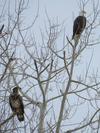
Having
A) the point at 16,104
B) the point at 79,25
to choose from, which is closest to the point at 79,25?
the point at 79,25

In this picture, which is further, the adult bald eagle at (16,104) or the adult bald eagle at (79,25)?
the adult bald eagle at (79,25)

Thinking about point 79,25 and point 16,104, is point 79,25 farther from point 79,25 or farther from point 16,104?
point 16,104

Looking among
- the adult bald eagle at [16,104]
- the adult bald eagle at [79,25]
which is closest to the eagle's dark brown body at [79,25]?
the adult bald eagle at [79,25]

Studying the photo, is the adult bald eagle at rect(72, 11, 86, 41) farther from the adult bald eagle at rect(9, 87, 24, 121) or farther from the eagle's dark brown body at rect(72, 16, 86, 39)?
the adult bald eagle at rect(9, 87, 24, 121)

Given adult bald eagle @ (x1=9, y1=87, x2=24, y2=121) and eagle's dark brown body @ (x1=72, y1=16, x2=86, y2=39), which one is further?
eagle's dark brown body @ (x1=72, y1=16, x2=86, y2=39)

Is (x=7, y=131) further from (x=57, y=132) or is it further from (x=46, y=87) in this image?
(x=46, y=87)

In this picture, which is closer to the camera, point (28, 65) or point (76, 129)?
point (76, 129)

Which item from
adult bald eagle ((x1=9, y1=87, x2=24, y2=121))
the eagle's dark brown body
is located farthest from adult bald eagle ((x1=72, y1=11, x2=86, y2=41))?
adult bald eagle ((x1=9, y1=87, x2=24, y2=121))

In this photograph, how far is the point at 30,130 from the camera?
5.56 metres

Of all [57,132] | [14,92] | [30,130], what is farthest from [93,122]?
[30,130]

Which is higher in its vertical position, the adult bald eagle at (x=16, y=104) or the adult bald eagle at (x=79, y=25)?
the adult bald eagle at (x=79, y=25)

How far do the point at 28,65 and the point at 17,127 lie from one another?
3962 millimetres

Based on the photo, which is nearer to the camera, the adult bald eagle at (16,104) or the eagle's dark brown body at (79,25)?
the adult bald eagle at (16,104)

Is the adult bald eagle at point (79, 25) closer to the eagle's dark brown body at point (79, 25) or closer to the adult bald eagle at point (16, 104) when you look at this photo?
the eagle's dark brown body at point (79, 25)
